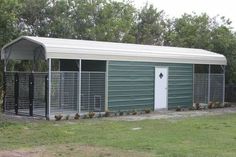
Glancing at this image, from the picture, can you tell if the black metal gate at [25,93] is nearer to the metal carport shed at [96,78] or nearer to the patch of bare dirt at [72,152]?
the metal carport shed at [96,78]

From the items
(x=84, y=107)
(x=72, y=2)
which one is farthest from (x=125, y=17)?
(x=84, y=107)

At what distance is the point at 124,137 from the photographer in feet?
45.6

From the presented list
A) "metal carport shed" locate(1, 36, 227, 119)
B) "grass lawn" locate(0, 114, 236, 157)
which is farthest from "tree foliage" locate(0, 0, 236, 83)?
"grass lawn" locate(0, 114, 236, 157)

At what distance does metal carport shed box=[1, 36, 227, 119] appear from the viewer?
19.6 meters

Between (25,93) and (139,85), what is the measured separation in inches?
213

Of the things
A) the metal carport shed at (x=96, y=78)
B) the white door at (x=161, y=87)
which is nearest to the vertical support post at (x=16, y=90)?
the metal carport shed at (x=96, y=78)

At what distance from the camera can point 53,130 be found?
15336mm

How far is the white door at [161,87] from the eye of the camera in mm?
23969

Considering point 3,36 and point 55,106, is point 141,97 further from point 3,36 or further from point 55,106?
point 3,36

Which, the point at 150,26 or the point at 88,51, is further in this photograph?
the point at 150,26

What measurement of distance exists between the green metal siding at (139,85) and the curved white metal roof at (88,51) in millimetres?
320

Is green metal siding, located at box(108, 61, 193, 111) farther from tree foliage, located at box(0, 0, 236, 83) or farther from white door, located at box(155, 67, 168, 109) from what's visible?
tree foliage, located at box(0, 0, 236, 83)

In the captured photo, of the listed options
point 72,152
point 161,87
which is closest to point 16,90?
point 161,87

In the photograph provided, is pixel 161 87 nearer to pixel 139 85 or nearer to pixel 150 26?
pixel 139 85
